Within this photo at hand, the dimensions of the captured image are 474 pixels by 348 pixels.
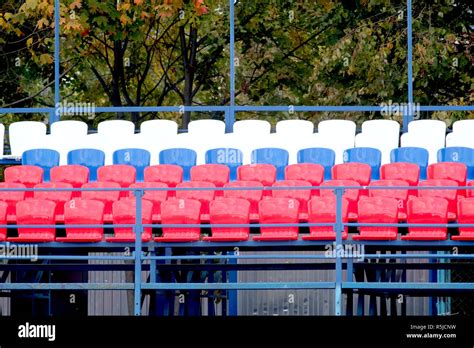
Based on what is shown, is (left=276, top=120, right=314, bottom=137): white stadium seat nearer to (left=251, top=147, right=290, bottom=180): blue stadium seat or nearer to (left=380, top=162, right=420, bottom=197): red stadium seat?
(left=251, top=147, right=290, bottom=180): blue stadium seat

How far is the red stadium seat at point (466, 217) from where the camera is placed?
18266 mm

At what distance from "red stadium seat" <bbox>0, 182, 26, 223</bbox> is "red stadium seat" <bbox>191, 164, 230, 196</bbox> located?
2.10m

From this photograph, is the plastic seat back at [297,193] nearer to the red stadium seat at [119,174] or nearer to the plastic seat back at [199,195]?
the plastic seat back at [199,195]

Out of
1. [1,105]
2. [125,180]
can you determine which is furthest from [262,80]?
[125,180]

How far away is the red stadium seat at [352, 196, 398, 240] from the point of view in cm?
1827

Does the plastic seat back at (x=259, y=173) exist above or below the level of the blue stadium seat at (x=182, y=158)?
below

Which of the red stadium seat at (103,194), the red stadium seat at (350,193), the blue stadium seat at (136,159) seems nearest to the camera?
the red stadium seat at (350,193)

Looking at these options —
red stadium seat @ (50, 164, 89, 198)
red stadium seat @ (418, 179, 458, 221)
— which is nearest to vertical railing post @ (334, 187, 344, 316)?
red stadium seat @ (418, 179, 458, 221)

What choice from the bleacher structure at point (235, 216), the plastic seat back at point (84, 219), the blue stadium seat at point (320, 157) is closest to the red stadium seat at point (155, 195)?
the bleacher structure at point (235, 216)

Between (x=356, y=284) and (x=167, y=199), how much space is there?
8.45 ft

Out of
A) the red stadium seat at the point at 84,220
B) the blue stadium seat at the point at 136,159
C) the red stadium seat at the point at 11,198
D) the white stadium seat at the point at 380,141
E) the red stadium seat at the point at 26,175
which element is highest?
the white stadium seat at the point at 380,141

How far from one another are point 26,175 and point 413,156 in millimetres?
4846

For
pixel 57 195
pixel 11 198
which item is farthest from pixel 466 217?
pixel 11 198

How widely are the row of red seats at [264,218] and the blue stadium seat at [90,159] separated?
208 centimetres
